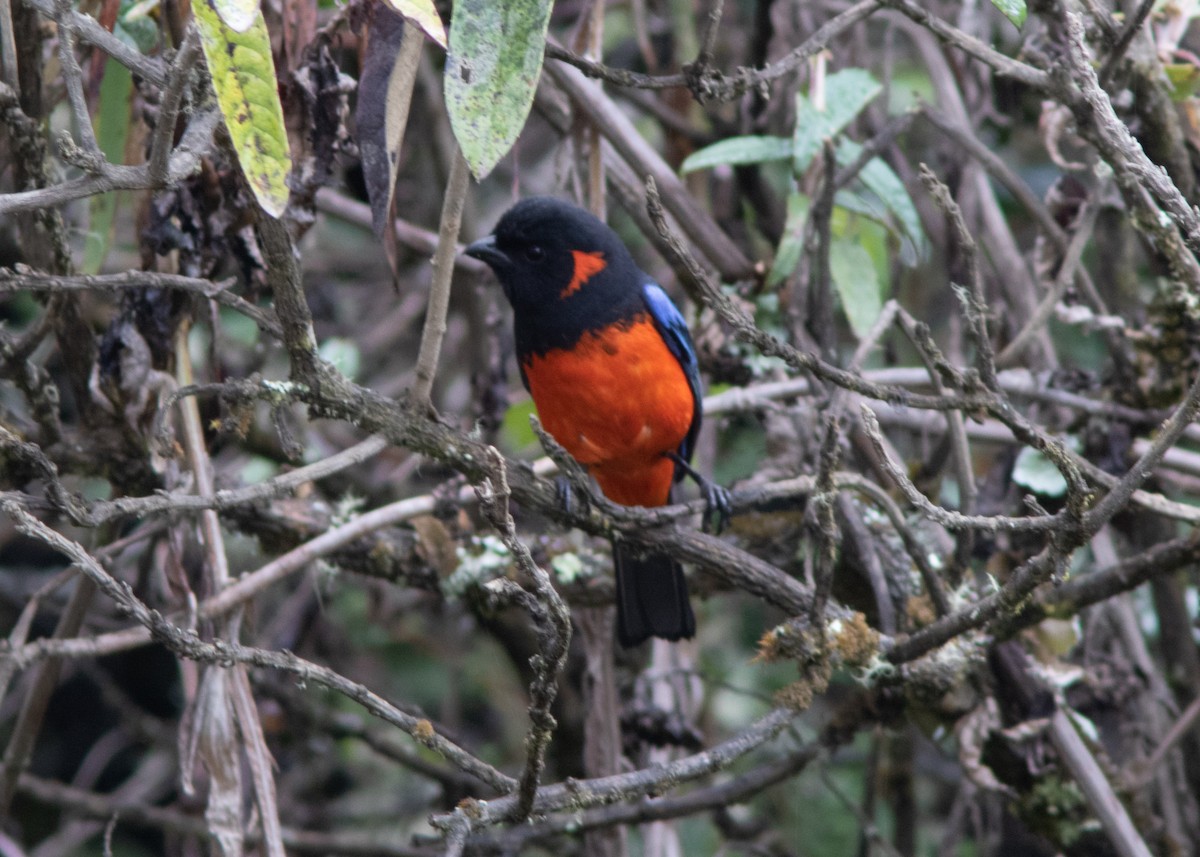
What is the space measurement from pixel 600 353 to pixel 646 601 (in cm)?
73

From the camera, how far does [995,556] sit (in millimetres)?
3484

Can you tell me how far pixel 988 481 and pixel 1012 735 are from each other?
792mm

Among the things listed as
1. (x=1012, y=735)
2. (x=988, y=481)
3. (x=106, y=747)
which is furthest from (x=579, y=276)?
(x=106, y=747)

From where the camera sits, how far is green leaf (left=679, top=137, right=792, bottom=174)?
3633 mm

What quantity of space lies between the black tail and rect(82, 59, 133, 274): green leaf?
5.24 feet

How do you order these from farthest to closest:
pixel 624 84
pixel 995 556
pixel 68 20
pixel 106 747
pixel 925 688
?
pixel 106 747
pixel 995 556
pixel 925 688
pixel 624 84
pixel 68 20

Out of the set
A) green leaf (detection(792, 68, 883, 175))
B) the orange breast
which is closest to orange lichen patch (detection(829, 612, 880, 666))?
the orange breast

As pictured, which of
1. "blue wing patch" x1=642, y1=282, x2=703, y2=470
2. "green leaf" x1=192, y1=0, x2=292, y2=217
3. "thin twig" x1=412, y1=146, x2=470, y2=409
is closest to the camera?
"green leaf" x1=192, y1=0, x2=292, y2=217

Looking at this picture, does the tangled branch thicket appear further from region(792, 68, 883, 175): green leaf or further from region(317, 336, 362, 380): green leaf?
region(317, 336, 362, 380): green leaf

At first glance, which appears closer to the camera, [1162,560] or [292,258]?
[292,258]

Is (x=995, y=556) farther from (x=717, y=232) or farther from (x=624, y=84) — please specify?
(x=624, y=84)

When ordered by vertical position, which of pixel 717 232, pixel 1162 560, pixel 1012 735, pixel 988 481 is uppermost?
pixel 717 232

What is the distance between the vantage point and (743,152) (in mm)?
3688

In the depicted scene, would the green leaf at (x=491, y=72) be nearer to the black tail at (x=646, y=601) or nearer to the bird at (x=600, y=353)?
the bird at (x=600, y=353)
